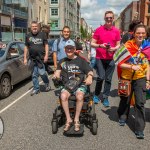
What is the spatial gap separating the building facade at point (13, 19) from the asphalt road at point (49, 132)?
21916 mm

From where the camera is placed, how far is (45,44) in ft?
24.4

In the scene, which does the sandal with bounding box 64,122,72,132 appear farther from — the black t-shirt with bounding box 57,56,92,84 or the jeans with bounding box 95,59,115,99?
the jeans with bounding box 95,59,115,99

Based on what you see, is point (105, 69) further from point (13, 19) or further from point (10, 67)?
point (13, 19)

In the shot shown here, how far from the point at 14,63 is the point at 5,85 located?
924mm

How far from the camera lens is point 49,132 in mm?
4680

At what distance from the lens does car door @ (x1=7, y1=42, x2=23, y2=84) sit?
760 cm

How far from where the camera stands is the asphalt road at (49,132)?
13.6 ft

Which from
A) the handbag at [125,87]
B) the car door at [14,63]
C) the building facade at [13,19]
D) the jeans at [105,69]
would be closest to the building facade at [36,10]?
the building facade at [13,19]

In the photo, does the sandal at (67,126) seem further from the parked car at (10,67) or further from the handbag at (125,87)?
the parked car at (10,67)

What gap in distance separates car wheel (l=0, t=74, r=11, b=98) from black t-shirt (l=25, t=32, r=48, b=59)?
0.89m

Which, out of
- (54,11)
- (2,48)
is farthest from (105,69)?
(54,11)

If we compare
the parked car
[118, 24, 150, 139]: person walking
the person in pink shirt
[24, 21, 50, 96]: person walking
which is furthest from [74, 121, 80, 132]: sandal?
[24, 21, 50, 96]: person walking

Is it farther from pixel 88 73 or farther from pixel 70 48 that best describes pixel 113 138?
pixel 70 48

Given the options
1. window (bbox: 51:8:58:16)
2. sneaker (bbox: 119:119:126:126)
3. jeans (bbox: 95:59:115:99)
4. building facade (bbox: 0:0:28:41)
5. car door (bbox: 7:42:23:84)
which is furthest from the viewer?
window (bbox: 51:8:58:16)
